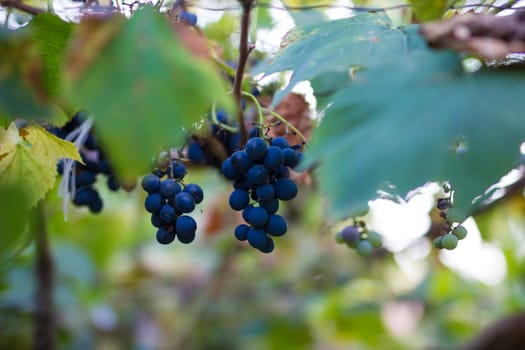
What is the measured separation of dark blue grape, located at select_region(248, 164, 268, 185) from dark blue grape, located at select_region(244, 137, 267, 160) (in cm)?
1

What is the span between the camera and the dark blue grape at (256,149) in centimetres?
61

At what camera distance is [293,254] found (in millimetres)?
2477

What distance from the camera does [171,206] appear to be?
0.65m

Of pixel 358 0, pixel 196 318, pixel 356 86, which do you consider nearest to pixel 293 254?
pixel 196 318

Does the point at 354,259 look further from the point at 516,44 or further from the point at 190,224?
the point at 516,44

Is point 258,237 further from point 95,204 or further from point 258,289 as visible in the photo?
point 258,289

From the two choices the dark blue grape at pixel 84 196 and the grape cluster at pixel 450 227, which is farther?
the dark blue grape at pixel 84 196

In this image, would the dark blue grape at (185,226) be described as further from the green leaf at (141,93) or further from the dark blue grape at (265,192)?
the green leaf at (141,93)

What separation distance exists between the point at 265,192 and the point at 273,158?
0.04 metres

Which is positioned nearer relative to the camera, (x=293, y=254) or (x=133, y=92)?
(x=133, y=92)

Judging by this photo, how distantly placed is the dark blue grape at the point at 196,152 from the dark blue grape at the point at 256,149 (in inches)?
11.5

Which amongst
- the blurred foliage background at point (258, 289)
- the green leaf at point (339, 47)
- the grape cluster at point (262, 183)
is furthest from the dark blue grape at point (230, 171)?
the blurred foliage background at point (258, 289)

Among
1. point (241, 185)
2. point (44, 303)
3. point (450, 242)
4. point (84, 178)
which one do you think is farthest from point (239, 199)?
point (44, 303)

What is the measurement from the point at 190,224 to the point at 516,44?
362mm
